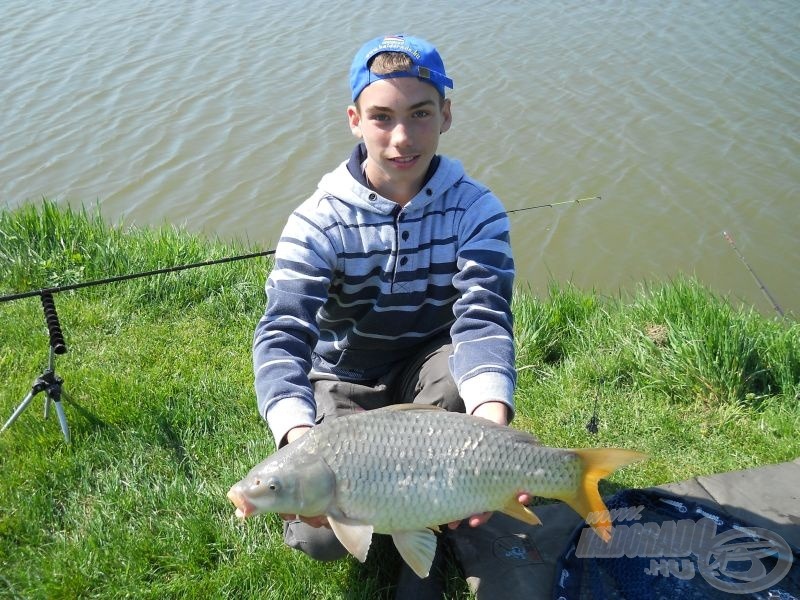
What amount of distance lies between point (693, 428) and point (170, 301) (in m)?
2.22

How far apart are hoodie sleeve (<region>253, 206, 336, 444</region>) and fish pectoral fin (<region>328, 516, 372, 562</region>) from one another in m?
0.29

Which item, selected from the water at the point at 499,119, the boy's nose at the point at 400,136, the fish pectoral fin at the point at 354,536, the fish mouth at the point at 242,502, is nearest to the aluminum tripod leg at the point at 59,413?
the fish mouth at the point at 242,502

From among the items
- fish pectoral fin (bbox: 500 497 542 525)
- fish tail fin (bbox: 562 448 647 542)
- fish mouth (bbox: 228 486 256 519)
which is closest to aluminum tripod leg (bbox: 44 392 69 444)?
fish mouth (bbox: 228 486 256 519)

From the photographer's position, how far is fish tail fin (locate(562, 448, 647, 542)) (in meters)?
1.82

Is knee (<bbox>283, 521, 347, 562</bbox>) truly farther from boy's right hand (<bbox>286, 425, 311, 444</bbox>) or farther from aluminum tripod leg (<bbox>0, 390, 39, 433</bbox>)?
aluminum tripod leg (<bbox>0, 390, 39, 433</bbox>)

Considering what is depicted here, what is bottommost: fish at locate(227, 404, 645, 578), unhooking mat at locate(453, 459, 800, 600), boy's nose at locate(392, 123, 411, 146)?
unhooking mat at locate(453, 459, 800, 600)

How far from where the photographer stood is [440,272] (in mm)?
2445

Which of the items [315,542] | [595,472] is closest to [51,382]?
[315,542]

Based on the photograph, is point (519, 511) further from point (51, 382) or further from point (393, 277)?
point (51, 382)

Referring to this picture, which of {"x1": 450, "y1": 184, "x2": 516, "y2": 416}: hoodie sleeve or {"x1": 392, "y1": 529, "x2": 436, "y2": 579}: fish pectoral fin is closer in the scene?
{"x1": 392, "y1": 529, "x2": 436, "y2": 579}: fish pectoral fin

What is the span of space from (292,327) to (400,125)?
0.62 m

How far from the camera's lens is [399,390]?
101 inches

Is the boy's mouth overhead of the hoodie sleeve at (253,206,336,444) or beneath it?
overhead

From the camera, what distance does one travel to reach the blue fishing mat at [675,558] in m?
2.14
